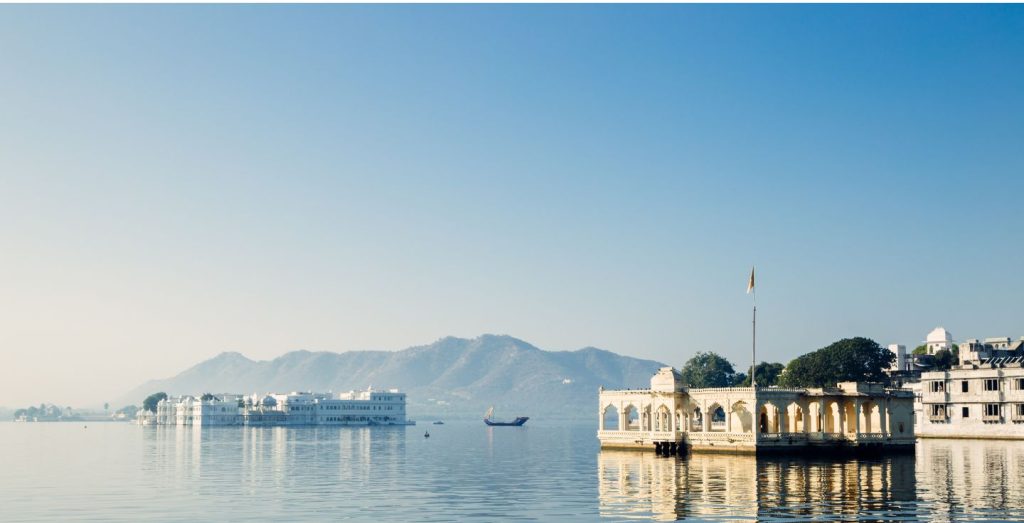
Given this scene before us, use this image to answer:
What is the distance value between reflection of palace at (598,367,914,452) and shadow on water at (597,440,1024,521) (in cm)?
313

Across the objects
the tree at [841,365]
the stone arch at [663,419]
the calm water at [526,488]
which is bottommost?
the calm water at [526,488]

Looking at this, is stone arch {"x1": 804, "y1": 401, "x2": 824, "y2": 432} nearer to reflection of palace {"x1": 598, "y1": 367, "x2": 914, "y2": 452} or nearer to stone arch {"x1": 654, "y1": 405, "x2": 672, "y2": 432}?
reflection of palace {"x1": 598, "y1": 367, "x2": 914, "y2": 452}

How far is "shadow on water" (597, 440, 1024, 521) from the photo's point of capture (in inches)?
2266

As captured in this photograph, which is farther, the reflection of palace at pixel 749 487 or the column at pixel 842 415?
the column at pixel 842 415

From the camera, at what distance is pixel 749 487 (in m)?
72.0

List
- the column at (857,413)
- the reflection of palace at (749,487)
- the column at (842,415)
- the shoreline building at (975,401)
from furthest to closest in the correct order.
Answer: the shoreline building at (975,401)
the column at (842,415)
the column at (857,413)
the reflection of palace at (749,487)

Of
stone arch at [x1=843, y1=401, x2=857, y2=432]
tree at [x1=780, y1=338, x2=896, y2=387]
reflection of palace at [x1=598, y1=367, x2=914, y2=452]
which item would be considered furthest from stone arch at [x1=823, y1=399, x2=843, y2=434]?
tree at [x1=780, y1=338, x2=896, y2=387]

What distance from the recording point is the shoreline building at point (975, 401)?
141 meters

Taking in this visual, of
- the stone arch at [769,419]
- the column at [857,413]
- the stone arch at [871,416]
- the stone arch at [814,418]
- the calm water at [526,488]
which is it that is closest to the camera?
the calm water at [526,488]

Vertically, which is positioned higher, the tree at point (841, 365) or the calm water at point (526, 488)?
the tree at point (841, 365)

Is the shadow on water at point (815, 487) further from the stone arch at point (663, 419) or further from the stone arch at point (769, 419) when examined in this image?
the stone arch at point (663, 419)

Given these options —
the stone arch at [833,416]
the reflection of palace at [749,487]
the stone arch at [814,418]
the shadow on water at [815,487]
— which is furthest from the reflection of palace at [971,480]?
the stone arch at [814,418]

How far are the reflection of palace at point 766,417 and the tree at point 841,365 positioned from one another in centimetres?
6929

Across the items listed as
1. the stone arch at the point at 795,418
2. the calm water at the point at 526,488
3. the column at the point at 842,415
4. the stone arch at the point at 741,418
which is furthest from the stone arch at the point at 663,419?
the column at the point at 842,415
